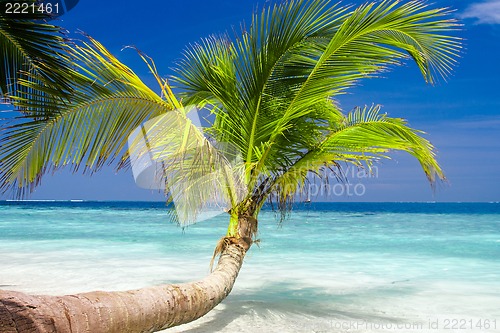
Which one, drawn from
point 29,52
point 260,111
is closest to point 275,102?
point 260,111

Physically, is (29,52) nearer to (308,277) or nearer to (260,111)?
(260,111)

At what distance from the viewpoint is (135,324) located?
10.8ft

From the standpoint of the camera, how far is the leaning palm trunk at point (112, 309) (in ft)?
8.01

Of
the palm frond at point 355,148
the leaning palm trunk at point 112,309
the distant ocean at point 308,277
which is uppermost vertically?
the palm frond at point 355,148

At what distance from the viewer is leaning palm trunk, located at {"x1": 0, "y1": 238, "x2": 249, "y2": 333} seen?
2.44 meters

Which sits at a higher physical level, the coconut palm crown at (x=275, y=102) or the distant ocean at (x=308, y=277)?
the coconut palm crown at (x=275, y=102)

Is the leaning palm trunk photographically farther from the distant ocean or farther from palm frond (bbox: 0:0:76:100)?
palm frond (bbox: 0:0:76:100)

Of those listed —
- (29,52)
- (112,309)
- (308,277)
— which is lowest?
(308,277)

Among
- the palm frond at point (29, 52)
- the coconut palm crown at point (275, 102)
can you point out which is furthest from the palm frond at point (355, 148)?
the palm frond at point (29, 52)

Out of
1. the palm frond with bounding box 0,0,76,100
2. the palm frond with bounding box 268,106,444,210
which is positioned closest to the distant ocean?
the palm frond with bounding box 268,106,444,210

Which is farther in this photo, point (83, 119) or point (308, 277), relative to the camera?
point (308, 277)

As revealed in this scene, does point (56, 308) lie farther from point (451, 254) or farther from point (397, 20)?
point (451, 254)

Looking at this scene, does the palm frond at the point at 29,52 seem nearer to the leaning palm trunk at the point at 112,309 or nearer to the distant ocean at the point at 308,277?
the leaning palm trunk at the point at 112,309

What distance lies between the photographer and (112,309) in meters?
3.05
